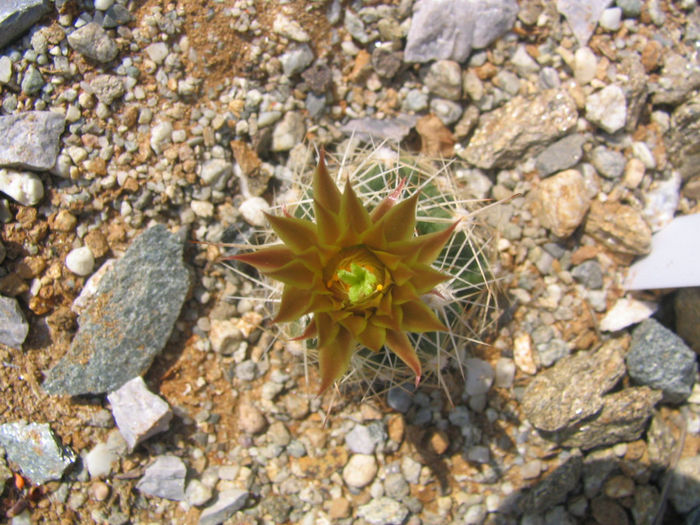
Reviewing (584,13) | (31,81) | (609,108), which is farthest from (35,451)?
(584,13)

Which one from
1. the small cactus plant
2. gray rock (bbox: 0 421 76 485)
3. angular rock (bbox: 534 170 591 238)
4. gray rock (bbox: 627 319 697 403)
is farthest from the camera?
angular rock (bbox: 534 170 591 238)

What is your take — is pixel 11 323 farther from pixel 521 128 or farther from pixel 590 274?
pixel 590 274

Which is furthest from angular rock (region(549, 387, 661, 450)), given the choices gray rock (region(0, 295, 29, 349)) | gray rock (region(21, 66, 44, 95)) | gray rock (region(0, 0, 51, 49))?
gray rock (region(0, 0, 51, 49))

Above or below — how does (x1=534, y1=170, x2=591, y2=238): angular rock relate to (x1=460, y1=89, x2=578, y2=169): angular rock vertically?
below

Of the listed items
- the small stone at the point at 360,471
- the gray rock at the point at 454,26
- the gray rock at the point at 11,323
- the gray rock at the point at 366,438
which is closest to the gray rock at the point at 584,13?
the gray rock at the point at 454,26

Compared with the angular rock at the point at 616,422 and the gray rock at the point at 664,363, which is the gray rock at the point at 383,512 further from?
the gray rock at the point at 664,363

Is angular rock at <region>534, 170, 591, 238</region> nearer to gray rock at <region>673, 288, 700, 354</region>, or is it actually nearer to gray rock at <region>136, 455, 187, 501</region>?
gray rock at <region>673, 288, 700, 354</region>

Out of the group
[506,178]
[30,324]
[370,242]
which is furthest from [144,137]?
[506,178]
